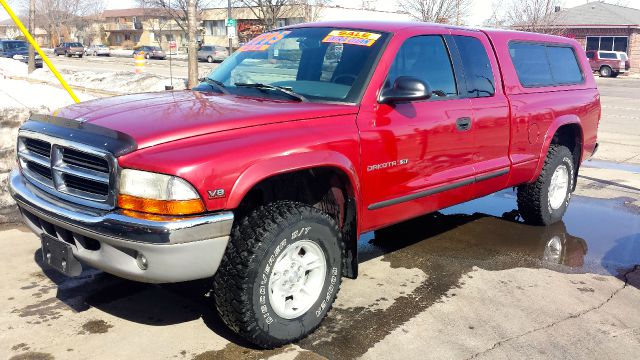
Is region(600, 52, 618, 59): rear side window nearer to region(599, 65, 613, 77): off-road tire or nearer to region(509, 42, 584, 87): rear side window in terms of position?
region(599, 65, 613, 77): off-road tire

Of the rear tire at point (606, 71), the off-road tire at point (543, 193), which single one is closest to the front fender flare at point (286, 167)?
the off-road tire at point (543, 193)

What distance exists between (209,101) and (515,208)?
4.24 metres

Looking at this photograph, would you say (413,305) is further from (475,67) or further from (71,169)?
(71,169)

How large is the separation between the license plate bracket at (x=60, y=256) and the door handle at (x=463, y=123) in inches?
107

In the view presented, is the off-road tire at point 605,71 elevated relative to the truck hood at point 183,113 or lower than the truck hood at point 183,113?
lower

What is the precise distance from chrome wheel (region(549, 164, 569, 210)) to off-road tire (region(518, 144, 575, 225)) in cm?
5

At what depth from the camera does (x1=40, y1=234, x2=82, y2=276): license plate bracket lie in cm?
316

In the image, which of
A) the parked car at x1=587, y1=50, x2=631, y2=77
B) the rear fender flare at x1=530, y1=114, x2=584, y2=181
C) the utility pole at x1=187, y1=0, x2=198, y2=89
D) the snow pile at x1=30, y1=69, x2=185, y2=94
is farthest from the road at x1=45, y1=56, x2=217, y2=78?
the parked car at x1=587, y1=50, x2=631, y2=77

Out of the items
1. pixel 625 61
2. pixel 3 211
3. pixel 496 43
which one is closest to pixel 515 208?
pixel 496 43

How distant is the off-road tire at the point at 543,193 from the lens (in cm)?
566

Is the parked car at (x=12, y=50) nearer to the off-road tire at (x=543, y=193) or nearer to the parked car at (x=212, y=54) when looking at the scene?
the parked car at (x=212, y=54)

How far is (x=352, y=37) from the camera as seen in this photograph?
13.7 ft

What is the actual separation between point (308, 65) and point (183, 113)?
1.12 meters

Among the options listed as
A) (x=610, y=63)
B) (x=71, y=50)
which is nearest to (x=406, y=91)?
(x=610, y=63)
